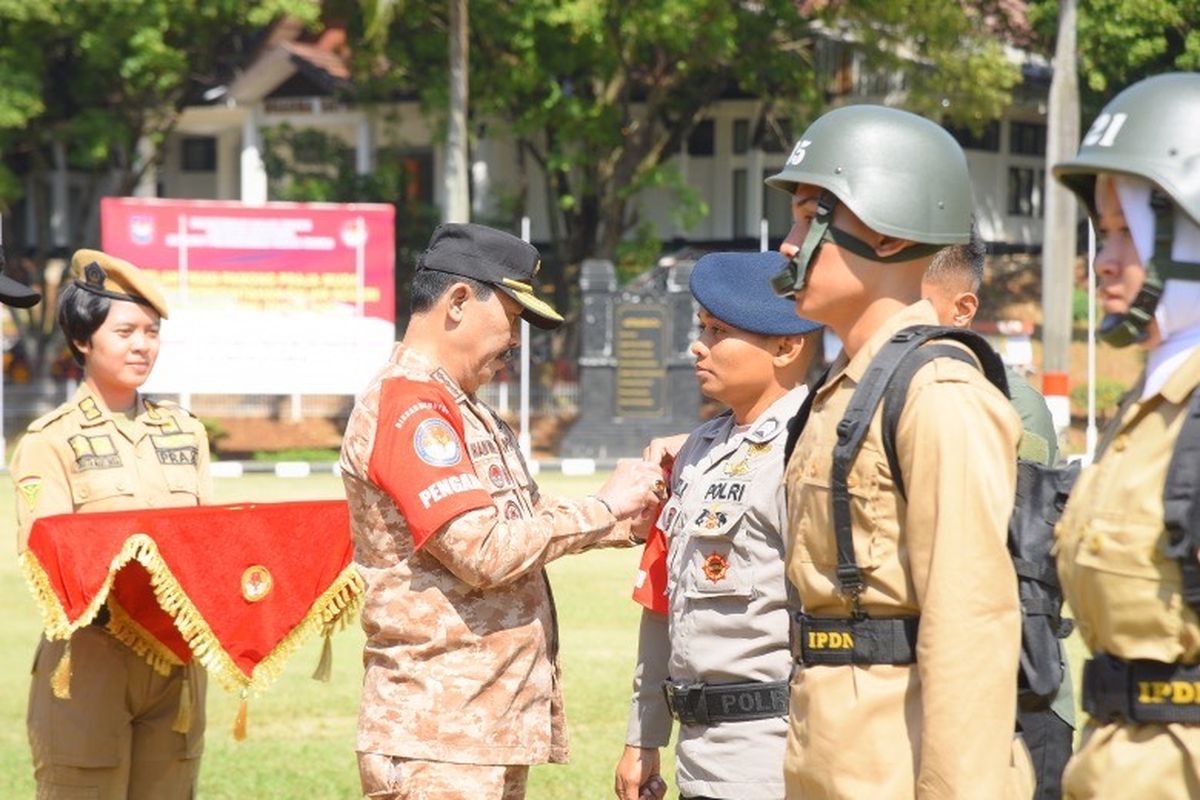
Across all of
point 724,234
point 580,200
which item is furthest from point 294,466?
point 724,234

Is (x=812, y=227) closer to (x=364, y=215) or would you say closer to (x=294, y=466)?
(x=294, y=466)

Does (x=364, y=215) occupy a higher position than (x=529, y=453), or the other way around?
(x=364, y=215)

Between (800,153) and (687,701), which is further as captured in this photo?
(687,701)

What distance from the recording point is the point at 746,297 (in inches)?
171

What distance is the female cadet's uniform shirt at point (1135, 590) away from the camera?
108 inches

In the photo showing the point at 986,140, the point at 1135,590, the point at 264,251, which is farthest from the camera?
the point at 986,140

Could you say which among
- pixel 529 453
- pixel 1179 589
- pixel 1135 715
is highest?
pixel 1179 589

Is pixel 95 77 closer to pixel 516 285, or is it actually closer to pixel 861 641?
pixel 516 285

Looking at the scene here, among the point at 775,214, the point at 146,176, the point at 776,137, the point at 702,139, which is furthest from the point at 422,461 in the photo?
the point at 146,176

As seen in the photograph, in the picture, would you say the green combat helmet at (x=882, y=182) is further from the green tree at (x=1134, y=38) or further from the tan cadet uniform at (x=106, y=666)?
the green tree at (x=1134, y=38)

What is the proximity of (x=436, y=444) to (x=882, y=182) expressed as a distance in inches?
52.3

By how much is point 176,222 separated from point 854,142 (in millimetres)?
21863

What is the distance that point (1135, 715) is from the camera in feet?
9.12

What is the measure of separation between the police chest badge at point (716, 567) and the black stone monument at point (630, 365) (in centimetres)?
2214
